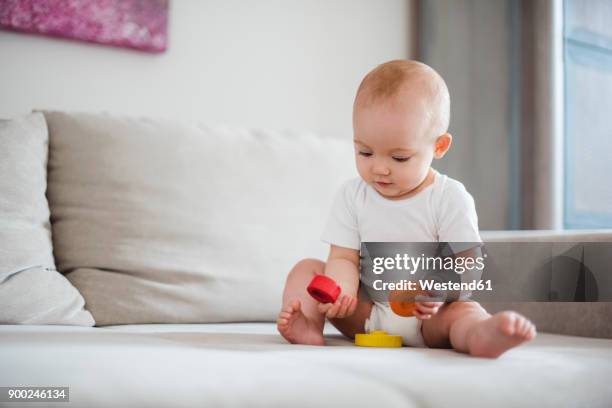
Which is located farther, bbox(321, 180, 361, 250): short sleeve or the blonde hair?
bbox(321, 180, 361, 250): short sleeve

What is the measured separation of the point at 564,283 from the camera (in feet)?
4.66

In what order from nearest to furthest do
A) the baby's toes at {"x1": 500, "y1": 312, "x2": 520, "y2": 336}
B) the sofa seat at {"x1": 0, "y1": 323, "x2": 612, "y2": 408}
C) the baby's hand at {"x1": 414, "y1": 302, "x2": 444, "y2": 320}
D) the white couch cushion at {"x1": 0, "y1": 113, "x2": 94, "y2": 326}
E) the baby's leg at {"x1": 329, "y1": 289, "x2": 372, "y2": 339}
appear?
the sofa seat at {"x1": 0, "y1": 323, "x2": 612, "y2": 408}
the baby's toes at {"x1": 500, "y1": 312, "x2": 520, "y2": 336}
the baby's hand at {"x1": 414, "y1": 302, "x2": 444, "y2": 320}
the baby's leg at {"x1": 329, "y1": 289, "x2": 372, "y2": 339}
the white couch cushion at {"x1": 0, "y1": 113, "x2": 94, "y2": 326}

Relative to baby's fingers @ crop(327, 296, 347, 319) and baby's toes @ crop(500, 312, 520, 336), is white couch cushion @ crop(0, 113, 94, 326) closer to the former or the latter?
baby's fingers @ crop(327, 296, 347, 319)

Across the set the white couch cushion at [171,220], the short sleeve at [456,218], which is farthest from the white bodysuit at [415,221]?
the white couch cushion at [171,220]

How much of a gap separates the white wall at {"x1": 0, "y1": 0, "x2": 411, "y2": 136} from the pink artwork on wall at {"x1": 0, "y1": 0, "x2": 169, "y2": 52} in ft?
0.13

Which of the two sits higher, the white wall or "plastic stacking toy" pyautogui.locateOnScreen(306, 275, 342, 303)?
the white wall

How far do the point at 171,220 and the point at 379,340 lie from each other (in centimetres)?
63

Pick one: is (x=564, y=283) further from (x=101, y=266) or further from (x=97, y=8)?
(x=97, y=8)

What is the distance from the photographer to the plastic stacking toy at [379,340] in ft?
3.74

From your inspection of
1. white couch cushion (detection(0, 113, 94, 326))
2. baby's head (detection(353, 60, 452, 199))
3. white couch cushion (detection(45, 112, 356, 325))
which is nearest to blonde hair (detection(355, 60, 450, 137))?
baby's head (detection(353, 60, 452, 199))

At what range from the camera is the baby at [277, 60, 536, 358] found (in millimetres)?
1110

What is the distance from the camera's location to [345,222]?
1.25m

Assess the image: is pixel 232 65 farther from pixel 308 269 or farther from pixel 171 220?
pixel 308 269

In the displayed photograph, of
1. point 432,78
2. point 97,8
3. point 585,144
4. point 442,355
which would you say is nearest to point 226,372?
point 442,355
